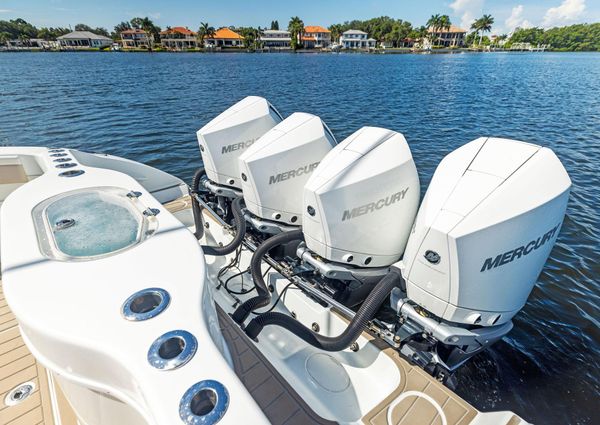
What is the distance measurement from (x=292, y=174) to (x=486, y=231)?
1605 millimetres

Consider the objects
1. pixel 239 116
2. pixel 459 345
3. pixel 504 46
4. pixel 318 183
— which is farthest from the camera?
pixel 504 46

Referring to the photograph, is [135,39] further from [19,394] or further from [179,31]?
[19,394]

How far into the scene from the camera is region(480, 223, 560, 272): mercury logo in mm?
1757

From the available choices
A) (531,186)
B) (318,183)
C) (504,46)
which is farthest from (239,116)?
(504,46)

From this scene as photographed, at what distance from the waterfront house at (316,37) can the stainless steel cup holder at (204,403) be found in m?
88.0

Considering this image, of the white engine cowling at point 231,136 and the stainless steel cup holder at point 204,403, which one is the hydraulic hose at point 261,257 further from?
the stainless steel cup holder at point 204,403

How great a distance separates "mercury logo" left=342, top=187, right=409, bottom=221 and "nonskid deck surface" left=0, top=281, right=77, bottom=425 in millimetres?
1962

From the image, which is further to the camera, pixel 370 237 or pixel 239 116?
pixel 239 116

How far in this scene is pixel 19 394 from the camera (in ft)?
5.86

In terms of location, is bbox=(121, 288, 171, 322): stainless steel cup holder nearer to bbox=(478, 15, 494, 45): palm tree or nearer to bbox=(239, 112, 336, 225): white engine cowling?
bbox=(239, 112, 336, 225): white engine cowling

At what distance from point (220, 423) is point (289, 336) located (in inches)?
72.8

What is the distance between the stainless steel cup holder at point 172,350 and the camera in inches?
38.1

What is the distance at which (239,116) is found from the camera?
10.9ft

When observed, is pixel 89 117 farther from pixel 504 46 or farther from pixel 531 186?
pixel 504 46
